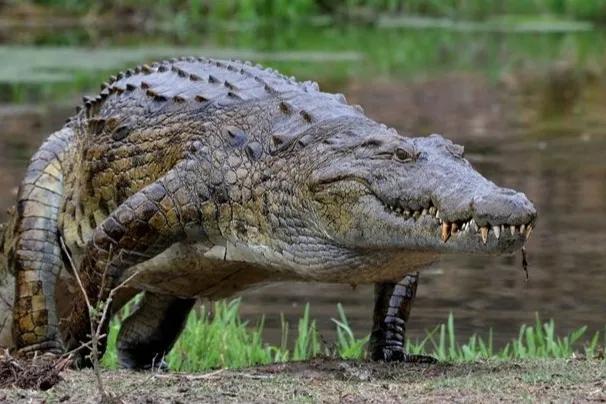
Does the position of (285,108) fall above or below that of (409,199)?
above

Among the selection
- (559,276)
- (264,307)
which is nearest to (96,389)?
(264,307)

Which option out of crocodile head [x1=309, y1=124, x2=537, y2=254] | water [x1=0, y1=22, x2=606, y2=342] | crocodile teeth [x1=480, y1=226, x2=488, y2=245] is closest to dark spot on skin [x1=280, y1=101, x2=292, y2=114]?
crocodile head [x1=309, y1=124, x2=537, y2=254]

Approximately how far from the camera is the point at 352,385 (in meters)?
4.40

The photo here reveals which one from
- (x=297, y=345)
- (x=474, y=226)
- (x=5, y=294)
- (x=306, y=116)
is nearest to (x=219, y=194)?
(x=306, y=116)

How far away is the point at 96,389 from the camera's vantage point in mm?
4254

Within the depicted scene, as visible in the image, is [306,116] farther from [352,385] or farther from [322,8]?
[322,8]

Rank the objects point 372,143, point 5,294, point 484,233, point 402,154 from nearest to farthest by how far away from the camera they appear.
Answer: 1. point 484,233
2. point 402,154
3. point 372,143
4. point 5,294

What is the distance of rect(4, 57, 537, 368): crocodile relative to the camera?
443 centimetres

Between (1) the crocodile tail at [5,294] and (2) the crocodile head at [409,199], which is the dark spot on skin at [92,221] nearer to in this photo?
(1) the crocodile tail at [5,294]

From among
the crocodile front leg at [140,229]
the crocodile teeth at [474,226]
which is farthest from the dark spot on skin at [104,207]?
the crocodile teeth at [474,226]

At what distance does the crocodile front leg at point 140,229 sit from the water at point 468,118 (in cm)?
219

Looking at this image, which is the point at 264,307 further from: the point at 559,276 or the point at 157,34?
the point at 157,34

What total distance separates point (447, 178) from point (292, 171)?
0.76 metres

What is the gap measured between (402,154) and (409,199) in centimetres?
19
